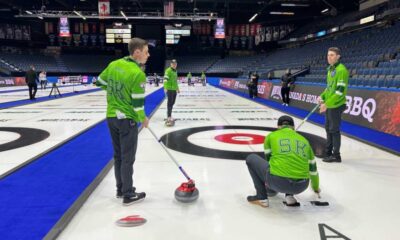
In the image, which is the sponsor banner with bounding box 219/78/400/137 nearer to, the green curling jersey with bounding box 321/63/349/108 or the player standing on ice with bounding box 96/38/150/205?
the green curling jersey with bounding box 321/63/349/108

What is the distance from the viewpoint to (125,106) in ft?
13.8

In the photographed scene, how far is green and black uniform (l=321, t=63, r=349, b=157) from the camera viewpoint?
6129 mm

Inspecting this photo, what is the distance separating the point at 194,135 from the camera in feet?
29.3

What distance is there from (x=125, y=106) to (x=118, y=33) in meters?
46.7

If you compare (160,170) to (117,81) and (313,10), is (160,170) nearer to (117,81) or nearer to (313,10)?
(117,81)

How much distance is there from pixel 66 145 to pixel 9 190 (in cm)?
297

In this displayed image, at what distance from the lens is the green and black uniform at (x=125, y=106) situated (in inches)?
161

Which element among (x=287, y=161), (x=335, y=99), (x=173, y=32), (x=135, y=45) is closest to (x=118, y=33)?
(x=173, y=32)

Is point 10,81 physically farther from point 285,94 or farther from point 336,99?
point 336,99

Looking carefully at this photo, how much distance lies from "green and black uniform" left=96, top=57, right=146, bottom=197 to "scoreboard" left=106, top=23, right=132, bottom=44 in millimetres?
45846

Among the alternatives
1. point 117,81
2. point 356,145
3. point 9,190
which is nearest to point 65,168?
point 9,190

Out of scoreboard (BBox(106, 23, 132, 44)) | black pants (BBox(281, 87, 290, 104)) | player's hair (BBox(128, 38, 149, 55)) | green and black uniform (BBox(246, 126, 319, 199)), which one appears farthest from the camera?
scoreboard (BBox(106, 23, 132, 44))

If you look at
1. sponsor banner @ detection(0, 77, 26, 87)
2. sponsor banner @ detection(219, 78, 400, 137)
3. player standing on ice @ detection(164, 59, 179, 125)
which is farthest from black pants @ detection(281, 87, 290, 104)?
sponsor banner @ detection(0, 77, 26, 87)

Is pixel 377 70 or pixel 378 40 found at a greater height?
pixel 378 40
